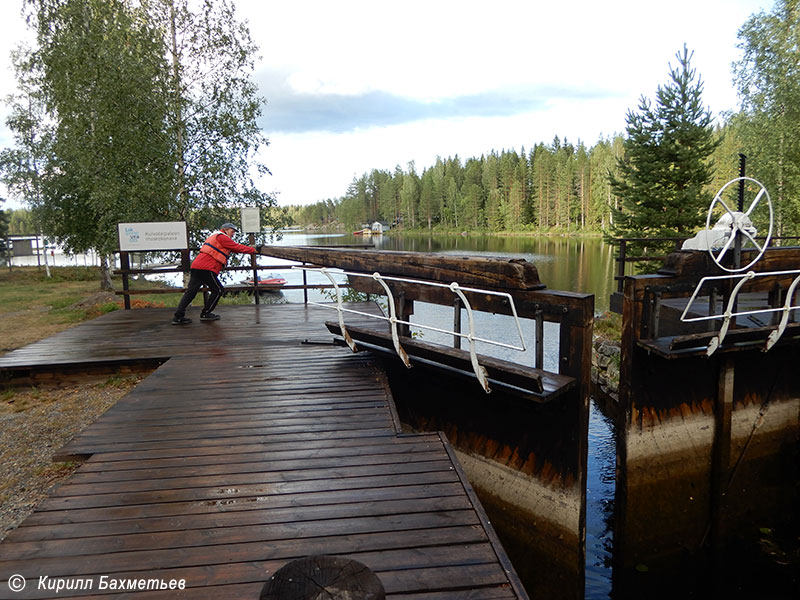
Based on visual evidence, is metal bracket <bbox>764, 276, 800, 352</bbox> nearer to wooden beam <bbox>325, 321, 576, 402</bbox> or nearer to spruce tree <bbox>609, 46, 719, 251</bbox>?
wooden beam <bbox>325, 321, 576, 402</bbox>

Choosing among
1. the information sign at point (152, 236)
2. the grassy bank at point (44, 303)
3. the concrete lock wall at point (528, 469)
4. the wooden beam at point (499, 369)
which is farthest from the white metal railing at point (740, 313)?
the grassy bank at point (44, 303)

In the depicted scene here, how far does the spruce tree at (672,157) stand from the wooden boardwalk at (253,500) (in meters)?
15.9

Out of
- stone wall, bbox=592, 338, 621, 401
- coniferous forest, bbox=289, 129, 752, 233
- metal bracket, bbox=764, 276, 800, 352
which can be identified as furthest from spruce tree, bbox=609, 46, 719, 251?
coniferous forest, bbox=289, 129, 752, 233

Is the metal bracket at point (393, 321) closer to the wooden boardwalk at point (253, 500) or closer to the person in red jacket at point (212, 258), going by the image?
the wooden boardwalk at point (253, 500)

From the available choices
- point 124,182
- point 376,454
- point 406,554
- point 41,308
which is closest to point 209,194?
point 124,182

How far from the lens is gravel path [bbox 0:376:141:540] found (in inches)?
192

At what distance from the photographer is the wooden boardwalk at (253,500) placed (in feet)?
8.43

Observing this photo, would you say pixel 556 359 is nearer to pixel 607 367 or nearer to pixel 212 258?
pixel 607 367

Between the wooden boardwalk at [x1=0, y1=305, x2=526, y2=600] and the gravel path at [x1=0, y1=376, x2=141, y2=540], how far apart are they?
3.36ft

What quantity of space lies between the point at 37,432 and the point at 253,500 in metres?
4.55

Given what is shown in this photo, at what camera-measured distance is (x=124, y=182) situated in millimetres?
15445

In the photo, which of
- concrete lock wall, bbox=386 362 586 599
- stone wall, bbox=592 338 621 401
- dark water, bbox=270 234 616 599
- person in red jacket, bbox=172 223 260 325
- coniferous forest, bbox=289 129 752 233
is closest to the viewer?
concrete lock wall, bbox=386 362 586 599

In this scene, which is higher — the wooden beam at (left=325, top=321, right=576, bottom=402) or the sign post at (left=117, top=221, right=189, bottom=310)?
the sign post at (left=117, top=221, right=189, bottom=310)

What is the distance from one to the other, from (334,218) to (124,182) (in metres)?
144
